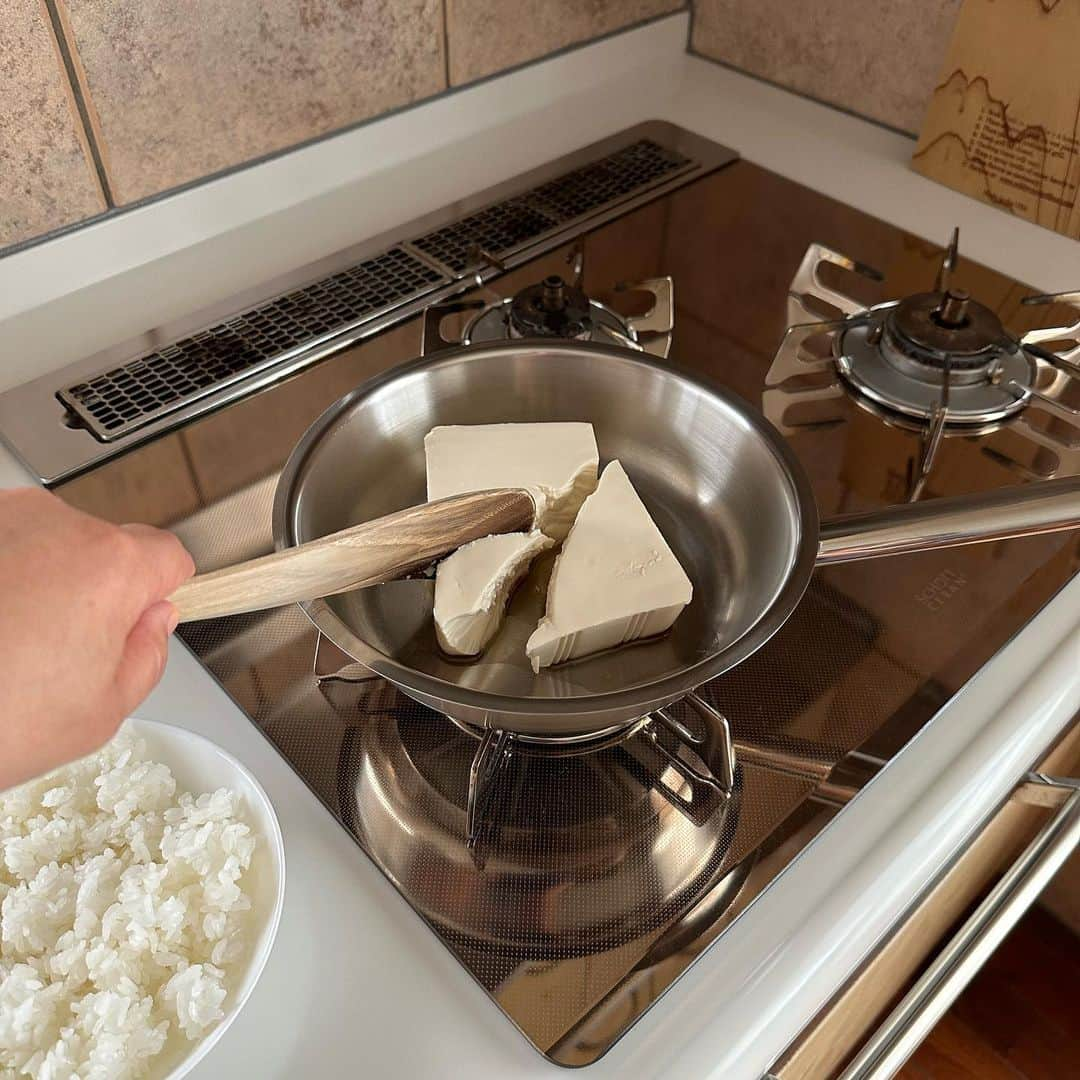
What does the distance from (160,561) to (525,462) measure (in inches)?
11.4

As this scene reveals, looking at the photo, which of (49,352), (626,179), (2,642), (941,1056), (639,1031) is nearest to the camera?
(2,642)

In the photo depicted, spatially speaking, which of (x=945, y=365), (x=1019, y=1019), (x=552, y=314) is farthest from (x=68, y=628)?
(x=1019, y=1019)

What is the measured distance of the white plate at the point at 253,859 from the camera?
0.42 m

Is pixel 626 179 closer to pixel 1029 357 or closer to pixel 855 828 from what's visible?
pixel 1029 357

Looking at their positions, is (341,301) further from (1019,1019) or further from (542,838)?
(1019,1019)

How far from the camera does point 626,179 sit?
A: 41.4 inches

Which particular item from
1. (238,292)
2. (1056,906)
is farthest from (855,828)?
(1056,906)

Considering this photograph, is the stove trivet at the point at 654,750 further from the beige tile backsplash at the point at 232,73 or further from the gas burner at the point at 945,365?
the beige tile backsplash at the point at 232,73

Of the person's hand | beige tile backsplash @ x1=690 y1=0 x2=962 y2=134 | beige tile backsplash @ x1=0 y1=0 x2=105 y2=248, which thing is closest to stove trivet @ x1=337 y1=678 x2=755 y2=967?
the person's hand

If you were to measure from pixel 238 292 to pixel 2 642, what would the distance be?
24.8 inches

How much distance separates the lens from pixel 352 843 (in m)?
0.54

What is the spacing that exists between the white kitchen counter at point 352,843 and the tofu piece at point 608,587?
0.15 metres

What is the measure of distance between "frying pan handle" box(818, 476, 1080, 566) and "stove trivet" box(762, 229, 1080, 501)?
0.19m

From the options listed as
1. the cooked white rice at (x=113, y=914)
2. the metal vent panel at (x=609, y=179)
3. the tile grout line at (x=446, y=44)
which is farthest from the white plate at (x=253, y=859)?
the tile grout line at (x=446, y=44)
